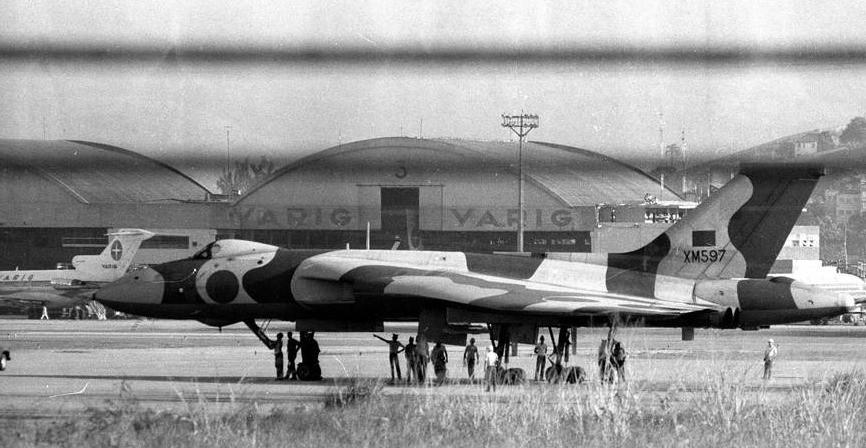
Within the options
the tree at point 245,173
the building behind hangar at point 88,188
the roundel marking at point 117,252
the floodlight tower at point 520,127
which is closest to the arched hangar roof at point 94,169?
the building behind hangar at point 88,188

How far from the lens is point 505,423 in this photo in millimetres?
12891

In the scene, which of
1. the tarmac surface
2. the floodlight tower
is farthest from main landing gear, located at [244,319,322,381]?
the floodlight tower

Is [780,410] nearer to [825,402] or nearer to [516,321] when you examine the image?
[825,402]

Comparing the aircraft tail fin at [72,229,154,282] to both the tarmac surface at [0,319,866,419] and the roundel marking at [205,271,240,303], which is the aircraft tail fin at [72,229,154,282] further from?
the roundel marking at [205,271,240,303]

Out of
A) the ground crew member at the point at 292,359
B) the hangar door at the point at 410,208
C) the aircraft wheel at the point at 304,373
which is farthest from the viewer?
the ground crew member at the point at 292,359

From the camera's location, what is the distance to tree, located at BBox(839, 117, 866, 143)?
421 cm

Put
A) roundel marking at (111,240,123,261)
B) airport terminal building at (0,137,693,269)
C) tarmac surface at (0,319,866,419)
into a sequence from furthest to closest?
roundel marking at (111,240,123,261)
tarmac surface at (0,319,866,419)
airport terminal building at (0,137,693,269)

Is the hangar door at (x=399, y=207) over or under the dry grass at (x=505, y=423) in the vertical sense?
over

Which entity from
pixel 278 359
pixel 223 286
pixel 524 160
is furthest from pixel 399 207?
pixel 278 359

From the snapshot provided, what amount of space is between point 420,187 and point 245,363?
96.1 feet

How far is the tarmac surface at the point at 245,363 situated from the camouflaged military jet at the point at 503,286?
1506 millimetres

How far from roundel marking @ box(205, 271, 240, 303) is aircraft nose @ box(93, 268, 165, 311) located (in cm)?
115

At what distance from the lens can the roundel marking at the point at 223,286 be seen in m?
25.5

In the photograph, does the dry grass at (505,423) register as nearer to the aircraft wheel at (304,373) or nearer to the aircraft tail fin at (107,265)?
the aircraft wheel at (304,373)
